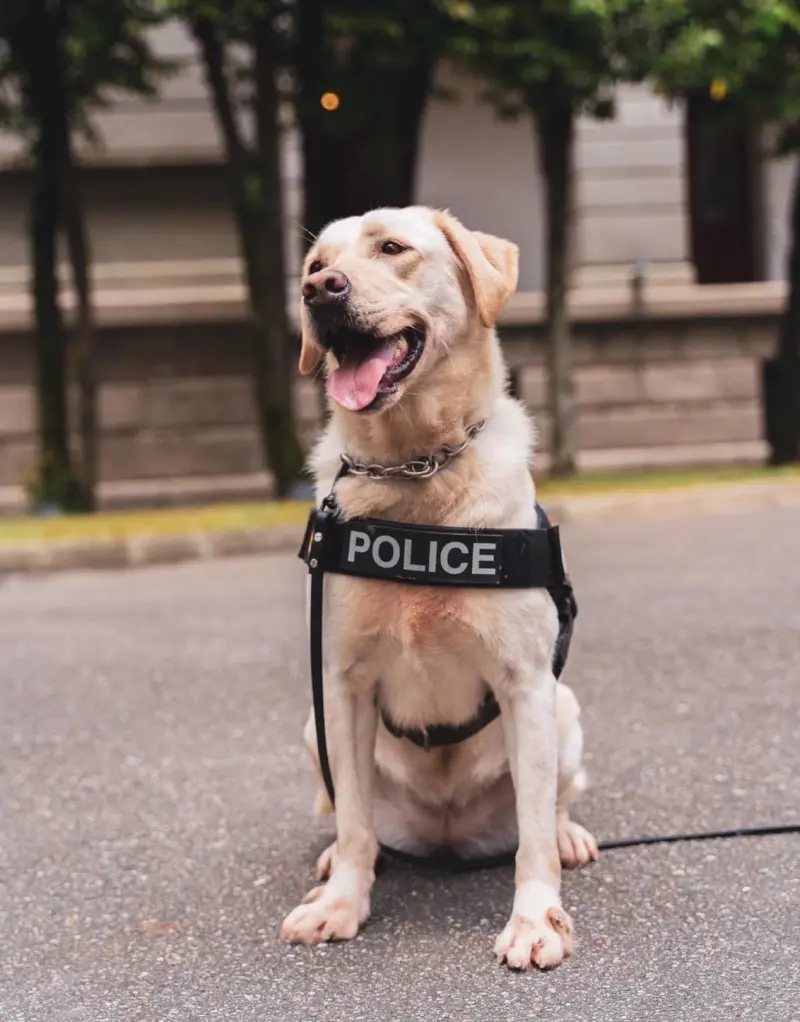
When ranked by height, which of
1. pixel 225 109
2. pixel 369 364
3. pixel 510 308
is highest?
pixel 225 109

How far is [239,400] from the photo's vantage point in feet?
50.1

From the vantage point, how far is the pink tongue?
278cm

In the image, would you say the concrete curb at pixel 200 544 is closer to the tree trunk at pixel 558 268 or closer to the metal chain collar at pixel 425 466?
the tree trunk at pixel 558 268

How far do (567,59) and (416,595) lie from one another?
31.7ft

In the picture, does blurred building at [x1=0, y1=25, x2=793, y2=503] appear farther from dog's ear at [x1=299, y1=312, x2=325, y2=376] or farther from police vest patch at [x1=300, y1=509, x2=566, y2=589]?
police vest patch at [x1=300, y1=509, x2=566, y2=589]

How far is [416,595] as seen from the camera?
2.82 metres

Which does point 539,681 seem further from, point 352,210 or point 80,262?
point 352,210

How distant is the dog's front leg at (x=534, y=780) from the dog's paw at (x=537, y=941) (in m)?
0.01

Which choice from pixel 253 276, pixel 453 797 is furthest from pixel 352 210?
pixel 453 797

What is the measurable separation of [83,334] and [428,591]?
Result: 10133mm

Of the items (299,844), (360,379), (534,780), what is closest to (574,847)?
(534,780)

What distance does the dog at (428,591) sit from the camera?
280 centimetres

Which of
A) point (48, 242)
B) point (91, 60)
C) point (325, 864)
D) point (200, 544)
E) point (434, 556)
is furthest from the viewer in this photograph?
point (48, 242)

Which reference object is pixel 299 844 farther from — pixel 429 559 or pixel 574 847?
pixel 429 559
